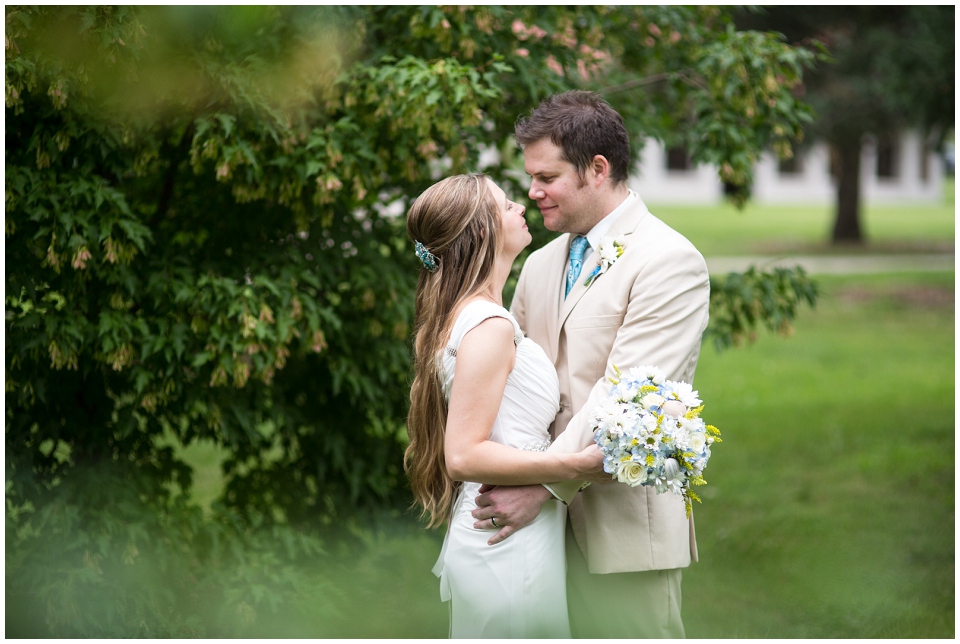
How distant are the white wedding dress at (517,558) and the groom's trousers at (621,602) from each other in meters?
0.13

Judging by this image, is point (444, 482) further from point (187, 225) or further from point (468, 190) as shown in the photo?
point (187, 225)

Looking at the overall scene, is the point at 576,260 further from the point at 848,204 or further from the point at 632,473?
the point at 848,204

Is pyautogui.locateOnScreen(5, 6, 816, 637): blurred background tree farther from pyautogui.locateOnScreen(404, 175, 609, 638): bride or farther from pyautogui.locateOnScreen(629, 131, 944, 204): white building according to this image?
pyautogui.locateOnScreen(629, 131, 944, 204): white building

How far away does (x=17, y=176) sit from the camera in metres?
3.74

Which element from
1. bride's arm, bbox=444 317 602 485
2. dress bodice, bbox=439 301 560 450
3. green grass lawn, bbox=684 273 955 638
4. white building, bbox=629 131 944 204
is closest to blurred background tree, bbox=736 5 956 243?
green grass lawn, bbox=684 273 955 638

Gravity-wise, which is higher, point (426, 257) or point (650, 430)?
point (426, 257)

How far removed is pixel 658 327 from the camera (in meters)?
2.75

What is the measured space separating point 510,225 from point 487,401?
568 millimetres

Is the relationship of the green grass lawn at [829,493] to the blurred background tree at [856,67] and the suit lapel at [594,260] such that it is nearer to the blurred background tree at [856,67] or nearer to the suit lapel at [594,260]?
the suit lapel at [594,260]

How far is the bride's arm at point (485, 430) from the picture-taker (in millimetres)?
2639

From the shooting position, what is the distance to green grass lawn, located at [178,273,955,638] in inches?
194

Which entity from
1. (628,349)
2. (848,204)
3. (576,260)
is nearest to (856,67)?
(848,204)

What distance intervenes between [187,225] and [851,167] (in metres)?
19.5

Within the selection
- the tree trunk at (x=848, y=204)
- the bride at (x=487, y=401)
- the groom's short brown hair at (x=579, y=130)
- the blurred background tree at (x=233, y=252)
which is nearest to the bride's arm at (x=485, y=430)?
the bride at (x=487, y=401)
